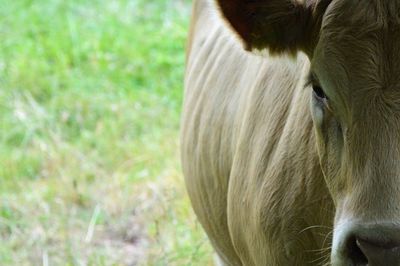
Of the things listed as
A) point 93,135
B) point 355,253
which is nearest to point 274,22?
point 355,253

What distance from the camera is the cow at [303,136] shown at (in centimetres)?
283

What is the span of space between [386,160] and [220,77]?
5.49 feet

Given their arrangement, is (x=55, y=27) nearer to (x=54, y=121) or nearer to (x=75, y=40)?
(x=75, y=40)

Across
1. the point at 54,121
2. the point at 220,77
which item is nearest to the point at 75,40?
the point at 54,121

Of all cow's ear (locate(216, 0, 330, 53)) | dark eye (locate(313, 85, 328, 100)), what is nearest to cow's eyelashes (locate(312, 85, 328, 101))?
dark eye (locate(313, 85, 328, 100))

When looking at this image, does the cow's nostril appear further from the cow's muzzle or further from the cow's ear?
the cow's ear

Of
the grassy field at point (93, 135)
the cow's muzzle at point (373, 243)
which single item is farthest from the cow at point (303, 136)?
the grassy field at point (93, 135)

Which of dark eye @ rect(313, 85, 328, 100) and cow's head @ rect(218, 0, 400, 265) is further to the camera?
dark eye @ rect(313, 85, 328, 100)

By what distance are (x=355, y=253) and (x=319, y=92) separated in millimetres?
519

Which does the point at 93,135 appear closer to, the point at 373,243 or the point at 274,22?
the point at 274,22

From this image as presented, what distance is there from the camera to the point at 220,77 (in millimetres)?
4406

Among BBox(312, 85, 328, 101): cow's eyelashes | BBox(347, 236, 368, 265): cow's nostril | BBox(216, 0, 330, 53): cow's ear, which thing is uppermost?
BBox(216, 0, 330, 53): cow's ear

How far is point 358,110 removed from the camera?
9.46 ft

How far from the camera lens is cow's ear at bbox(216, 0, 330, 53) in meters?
3.10
